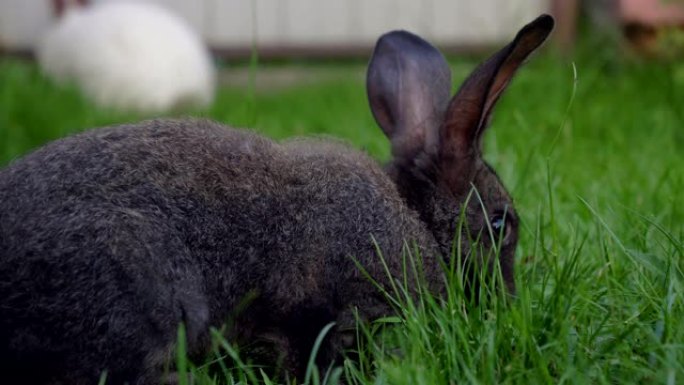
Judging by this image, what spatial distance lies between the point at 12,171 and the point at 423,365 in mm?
1221

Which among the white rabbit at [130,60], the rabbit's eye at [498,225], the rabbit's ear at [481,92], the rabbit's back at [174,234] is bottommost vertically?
the white rabbit at [130,60]

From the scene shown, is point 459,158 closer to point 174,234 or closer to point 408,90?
point 408,90

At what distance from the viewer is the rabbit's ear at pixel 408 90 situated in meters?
3.70

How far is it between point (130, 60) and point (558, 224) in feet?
13.6

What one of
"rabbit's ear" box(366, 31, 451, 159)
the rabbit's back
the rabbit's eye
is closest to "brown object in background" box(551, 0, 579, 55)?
"rabbit's ear" box(366, 31, 451, 159)

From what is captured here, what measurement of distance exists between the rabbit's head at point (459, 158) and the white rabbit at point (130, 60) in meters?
3.57

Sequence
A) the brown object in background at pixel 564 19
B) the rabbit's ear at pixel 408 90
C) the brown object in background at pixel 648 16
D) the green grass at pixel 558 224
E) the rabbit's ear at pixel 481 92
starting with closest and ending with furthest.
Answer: the green grass at pixel 558 224 → the rabbit's ear at pixel 481 92 → the rabbit's ear at pixel 408 90 → the brown object in background at pixel 648 16 → the brown object in background at pixel 564 19

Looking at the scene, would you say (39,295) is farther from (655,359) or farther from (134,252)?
(655,359)

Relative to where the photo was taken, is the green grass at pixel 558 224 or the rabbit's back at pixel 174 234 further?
the rabbit's back at pixel 174 234

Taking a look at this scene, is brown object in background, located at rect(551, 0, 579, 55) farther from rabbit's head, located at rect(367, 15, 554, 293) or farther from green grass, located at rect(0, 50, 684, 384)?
rabbit's head, located at rect(367, 15, 554, 293)

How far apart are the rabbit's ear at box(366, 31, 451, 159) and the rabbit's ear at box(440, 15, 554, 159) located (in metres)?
0.12

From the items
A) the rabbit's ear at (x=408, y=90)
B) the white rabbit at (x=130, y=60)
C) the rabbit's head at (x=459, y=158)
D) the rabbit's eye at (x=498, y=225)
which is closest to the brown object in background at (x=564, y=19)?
the white rabbit at (x=130, y=60)

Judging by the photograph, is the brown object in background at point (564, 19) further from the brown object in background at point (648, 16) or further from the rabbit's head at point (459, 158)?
the rabbit's head at point (459, 158)

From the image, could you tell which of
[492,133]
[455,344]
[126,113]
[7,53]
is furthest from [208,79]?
[455,344]
